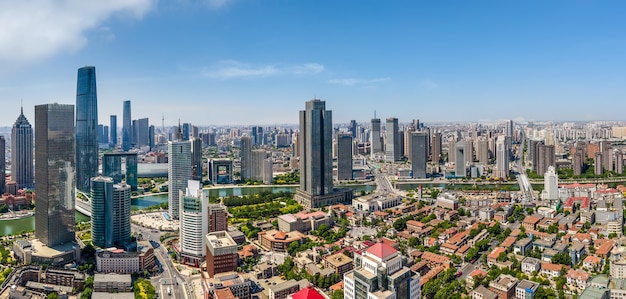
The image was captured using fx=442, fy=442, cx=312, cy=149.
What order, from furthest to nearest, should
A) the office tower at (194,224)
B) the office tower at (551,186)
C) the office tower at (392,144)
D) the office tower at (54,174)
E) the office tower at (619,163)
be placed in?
1. the office tower at (392,144)
2. the office tower at (619,163)
3. the office tower at (551,186)
4. the office tower at (54,174)
5. the office tower at (194,224)

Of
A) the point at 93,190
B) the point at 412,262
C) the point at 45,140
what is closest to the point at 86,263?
the point at 93,190

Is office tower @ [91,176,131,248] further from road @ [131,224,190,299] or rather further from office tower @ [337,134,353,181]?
office tower @ [337,134,353,181]

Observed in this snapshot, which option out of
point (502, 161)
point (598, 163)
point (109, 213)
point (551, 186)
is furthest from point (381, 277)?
point (598, 163)

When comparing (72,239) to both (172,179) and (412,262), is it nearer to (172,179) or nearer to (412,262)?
(172,179)

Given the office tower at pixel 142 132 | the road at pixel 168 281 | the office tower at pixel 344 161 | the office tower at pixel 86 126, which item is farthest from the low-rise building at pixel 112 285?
the office tower at pixel 142 132

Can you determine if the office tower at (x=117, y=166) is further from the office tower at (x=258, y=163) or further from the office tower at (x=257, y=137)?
the office tower at (x=257, y=137)

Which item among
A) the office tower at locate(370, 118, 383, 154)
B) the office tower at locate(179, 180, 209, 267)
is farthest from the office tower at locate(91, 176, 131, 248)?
the office tower at locate(370, 118, 383, 154)

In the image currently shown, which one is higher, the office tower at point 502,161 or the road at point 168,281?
the office tower at point 502,161

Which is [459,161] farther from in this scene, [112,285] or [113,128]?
[113,128]
